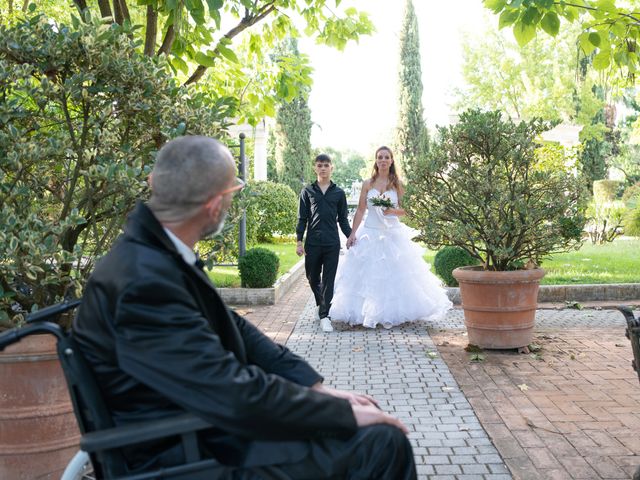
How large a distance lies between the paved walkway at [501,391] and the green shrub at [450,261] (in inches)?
69.9

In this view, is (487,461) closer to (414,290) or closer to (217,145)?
(217,145)

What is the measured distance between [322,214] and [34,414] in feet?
19.4

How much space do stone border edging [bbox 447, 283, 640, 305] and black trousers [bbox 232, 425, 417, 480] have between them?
29.5 ft

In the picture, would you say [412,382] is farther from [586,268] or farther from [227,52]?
[586,268]

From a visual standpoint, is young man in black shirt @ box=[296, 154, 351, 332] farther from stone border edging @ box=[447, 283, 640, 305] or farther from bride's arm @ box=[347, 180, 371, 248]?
stone border edging @ box=[447, 283, 640, 305]

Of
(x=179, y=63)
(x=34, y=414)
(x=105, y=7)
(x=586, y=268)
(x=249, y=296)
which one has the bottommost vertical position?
(x=249, y=296)

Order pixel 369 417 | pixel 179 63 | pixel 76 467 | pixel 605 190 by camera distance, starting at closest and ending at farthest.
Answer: pixel 369 417, pixel 76 467, pixel 179 63, pixel 605 190

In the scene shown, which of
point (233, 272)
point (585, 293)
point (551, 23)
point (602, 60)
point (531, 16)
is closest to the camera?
point (531, 16)

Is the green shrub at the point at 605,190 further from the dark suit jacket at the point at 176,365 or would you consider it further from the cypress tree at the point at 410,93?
the dark suit jacket at the point at 176,365

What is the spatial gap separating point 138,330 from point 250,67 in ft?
29.8

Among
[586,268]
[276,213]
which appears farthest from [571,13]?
[276,213]

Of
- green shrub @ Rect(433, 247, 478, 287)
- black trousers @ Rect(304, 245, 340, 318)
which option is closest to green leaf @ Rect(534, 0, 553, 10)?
black trousers @ Rect(304, 245, 340, 318)

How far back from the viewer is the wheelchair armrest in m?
1.81

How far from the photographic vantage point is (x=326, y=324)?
341 inches
